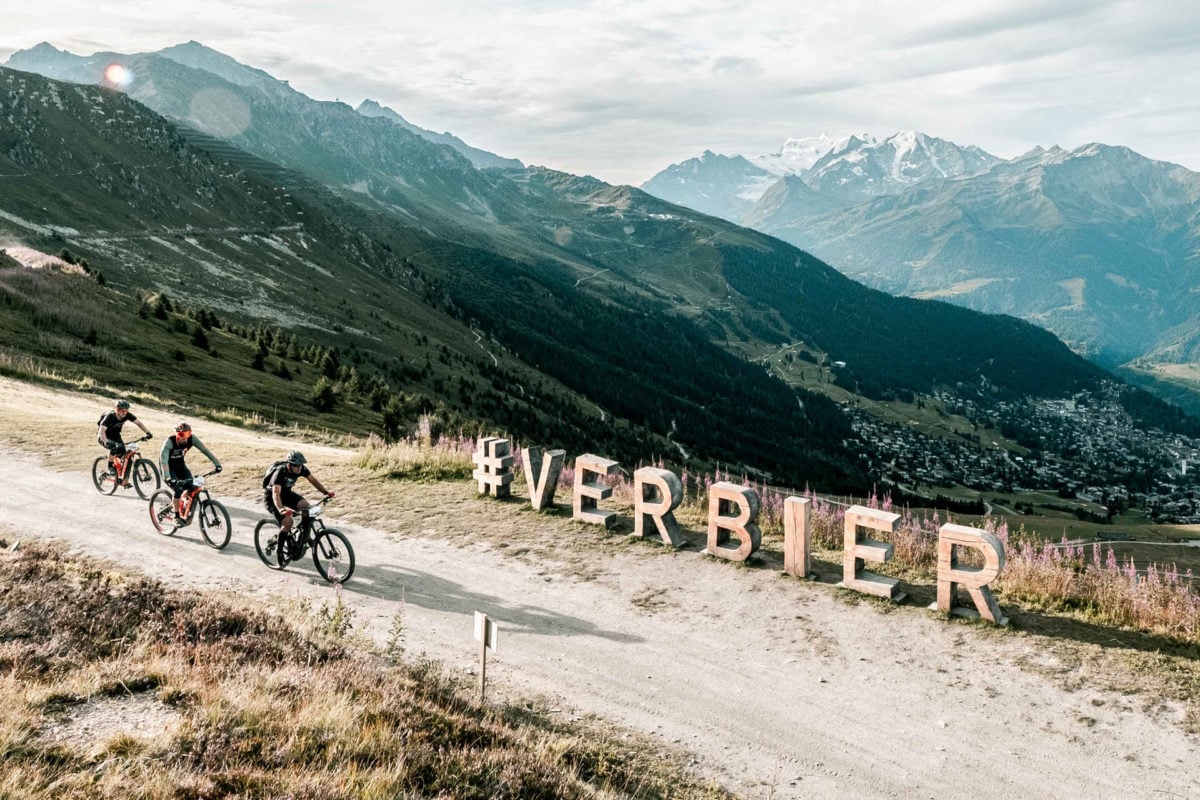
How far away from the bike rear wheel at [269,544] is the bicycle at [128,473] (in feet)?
21.1

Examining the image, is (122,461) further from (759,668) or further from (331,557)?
(759,668)

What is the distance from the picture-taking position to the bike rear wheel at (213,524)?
56.3 ft

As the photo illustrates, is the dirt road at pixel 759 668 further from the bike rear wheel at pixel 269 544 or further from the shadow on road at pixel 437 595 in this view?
the bike rear wheel at pixel 269 544

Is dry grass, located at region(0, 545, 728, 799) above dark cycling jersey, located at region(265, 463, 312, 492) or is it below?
below

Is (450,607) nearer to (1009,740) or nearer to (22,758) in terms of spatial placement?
(22,758)

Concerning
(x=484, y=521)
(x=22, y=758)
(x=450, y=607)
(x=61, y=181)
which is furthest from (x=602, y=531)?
(x=61, y=181)

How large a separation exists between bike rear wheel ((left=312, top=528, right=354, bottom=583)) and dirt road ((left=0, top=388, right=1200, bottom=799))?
433 mm

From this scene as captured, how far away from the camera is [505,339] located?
573 ft

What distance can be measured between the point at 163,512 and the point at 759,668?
14.8m

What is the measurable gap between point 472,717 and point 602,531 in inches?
351

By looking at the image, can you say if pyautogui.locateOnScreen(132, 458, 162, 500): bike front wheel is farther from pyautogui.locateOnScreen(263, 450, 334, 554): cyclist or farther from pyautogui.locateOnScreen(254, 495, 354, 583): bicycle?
pyautogui.locateOnScreen(263, 450, 334, 554): cyclist

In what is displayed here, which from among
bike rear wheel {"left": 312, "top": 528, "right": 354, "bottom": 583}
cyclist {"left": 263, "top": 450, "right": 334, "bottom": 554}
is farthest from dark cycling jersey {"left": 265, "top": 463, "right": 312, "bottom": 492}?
bike rear wheel {"left": 312, "top": 528, "right": 354, "bottom": 583}

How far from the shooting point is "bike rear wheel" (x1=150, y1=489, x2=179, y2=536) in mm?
17641

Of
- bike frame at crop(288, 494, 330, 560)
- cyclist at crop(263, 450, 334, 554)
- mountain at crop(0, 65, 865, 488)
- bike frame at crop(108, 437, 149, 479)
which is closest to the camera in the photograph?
cyclist at crop(263, 450, 334, 554)
